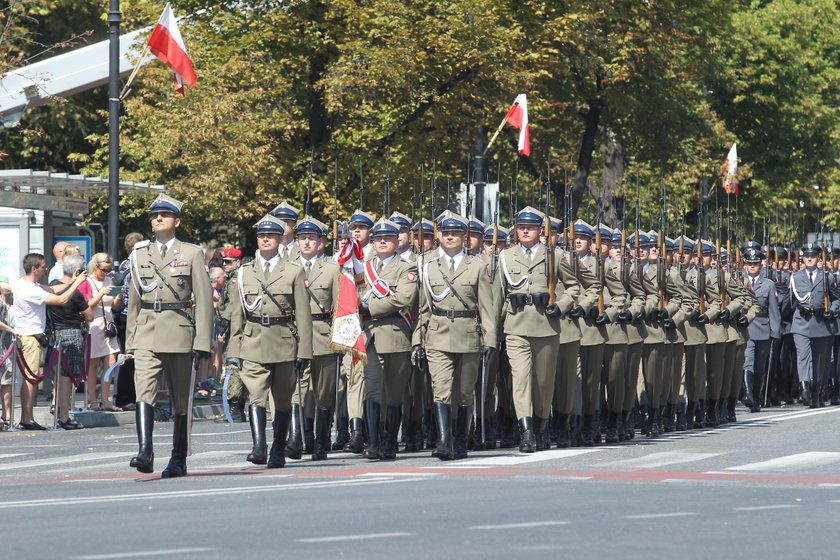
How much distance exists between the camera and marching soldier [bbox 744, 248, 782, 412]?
25188 mm

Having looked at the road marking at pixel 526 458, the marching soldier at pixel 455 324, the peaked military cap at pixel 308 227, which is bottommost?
the road marking at pixel 526 458

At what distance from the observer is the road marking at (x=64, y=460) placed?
16391mm

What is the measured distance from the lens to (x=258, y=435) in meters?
15.4

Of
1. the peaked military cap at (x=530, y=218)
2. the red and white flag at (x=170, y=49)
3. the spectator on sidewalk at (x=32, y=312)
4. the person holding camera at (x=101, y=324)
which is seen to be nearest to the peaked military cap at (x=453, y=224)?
the peaked military cap at (x=530, y=218)

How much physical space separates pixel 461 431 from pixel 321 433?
3.95ft

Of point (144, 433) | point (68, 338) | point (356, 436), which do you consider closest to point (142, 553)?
point (144, 433)

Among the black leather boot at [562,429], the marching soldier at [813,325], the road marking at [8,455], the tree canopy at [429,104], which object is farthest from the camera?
the tree canopy at [429,104]

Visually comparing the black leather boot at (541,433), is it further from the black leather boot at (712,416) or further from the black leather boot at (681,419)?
the black leather boot at (712,416)

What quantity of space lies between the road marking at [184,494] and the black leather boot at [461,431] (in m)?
2.45

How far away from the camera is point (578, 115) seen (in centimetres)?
4497

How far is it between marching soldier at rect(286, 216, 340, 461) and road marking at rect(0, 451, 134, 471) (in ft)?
6.55

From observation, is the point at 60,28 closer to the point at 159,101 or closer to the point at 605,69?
the point at 159,101

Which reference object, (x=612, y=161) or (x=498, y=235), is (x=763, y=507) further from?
(x=612, y=161)

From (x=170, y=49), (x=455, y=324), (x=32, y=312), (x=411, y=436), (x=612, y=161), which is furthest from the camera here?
(x=612, y=161)
